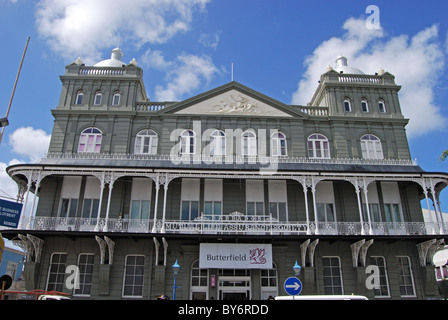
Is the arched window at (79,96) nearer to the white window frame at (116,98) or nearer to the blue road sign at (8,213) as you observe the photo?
the white window frame at (116,98)

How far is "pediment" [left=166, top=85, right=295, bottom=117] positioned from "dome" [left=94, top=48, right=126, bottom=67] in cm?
646

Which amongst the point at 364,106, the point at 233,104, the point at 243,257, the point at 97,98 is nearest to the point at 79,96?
the point at 97,98

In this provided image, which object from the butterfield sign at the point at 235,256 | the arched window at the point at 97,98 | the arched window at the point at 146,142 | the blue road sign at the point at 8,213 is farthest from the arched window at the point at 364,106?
the blue road sign at the point at 8,213

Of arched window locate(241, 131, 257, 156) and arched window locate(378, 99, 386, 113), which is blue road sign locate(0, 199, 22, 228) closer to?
arched window locate(241, 131, 257, 156)

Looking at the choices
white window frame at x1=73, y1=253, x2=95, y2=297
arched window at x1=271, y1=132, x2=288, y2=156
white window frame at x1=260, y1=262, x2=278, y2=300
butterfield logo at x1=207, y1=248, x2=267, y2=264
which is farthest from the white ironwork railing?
white window frame at x1=260, y1=262, x2=278, y2=300

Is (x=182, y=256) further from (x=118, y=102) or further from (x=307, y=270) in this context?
(x=118, y=102)

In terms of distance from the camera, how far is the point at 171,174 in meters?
21.2

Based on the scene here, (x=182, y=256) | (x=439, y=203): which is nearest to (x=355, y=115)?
(x=439, y=203)

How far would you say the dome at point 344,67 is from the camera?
92.5 feet

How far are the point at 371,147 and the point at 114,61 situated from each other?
20.0 meters

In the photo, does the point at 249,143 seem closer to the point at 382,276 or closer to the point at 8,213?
the point at 382,276

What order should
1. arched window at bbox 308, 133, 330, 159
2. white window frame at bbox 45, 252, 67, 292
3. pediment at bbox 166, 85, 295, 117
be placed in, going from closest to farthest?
white window frame at bbox 45, 252, 67, 292, arched window at bbox 308, 133, 330, 159, pediment at bbox 166, 85, 295, 117

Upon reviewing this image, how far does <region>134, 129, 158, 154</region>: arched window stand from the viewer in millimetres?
24078

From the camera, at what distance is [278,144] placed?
961 inches
